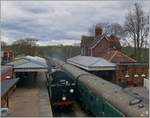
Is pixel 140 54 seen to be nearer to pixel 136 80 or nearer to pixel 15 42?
pixel 136 80

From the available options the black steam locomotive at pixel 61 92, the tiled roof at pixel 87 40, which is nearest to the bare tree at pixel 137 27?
the tiled roof at pixel 87 40

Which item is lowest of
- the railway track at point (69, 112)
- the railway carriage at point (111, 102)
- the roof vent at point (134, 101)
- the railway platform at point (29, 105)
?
the railway track at point (69, 112)

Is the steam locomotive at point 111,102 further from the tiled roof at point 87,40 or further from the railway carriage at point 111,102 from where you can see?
the tiled roof at point 87,40

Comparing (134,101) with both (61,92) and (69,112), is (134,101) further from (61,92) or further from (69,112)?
(69,112)

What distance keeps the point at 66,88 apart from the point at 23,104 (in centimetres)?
319

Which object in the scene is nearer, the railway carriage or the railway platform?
the railway carriage

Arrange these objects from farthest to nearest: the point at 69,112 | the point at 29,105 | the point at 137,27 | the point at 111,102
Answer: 1. the point at 137,27
2. the point at 69,112
3. the point at 29,105
4. the point at 111,102

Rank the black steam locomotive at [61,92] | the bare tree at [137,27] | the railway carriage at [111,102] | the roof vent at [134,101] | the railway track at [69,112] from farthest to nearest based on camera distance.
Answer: the bare tree at [137,27] → the black steam locomotive at [61,92] → the railway track at [69,112] → the roof vent at [134,101] → the railway carriage at [111,102]

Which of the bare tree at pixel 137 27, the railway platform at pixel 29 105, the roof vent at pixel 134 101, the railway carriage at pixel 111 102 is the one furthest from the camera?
the bare tree at pixel 137 27

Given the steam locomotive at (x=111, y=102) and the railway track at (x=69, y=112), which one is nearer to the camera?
the steam locomotive at (x=111, y=102)

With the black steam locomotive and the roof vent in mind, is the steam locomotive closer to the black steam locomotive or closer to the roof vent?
the roof vent

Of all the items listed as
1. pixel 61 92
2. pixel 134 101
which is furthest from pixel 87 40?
pixel 134 101

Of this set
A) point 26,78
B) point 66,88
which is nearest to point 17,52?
point 26,78

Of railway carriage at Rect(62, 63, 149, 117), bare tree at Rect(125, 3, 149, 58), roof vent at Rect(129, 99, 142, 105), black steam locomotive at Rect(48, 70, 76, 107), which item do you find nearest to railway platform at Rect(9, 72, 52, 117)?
black steam locomotive at Rect(48, 70, 76, 107)
